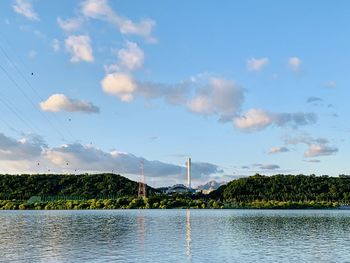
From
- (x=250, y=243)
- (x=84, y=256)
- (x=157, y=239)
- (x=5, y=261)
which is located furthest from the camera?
(x=157, y=239)

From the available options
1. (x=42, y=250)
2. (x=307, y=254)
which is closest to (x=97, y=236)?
(x=42, y=250)

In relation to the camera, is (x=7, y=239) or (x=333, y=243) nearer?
(x=333, y=243)

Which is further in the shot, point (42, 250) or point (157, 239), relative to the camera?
point (157, 239)

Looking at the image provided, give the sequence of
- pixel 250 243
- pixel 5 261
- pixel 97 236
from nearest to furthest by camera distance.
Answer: pixel 5 261, pixel 250 243, pixel 97 236

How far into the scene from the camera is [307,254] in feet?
196

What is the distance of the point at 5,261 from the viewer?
52844mm

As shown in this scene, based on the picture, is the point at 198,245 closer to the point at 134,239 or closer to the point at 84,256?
the point at 134,239

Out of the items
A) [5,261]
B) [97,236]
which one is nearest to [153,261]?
[5,261]

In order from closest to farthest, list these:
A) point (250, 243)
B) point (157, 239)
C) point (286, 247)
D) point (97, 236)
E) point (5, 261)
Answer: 1. point (5, 261)
2. point (286, 247)
3. point (250, 243)
4. point (157, 239)
5. point (97, 236)

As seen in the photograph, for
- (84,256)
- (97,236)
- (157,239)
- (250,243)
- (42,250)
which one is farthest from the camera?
(97,236)

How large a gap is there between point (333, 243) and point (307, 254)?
47.5ft

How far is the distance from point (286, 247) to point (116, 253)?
23456 millimetres

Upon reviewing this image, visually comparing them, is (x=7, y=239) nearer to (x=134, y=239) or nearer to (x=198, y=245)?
(x=134, y=239)

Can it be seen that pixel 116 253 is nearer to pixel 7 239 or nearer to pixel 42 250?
pixel 42 250
